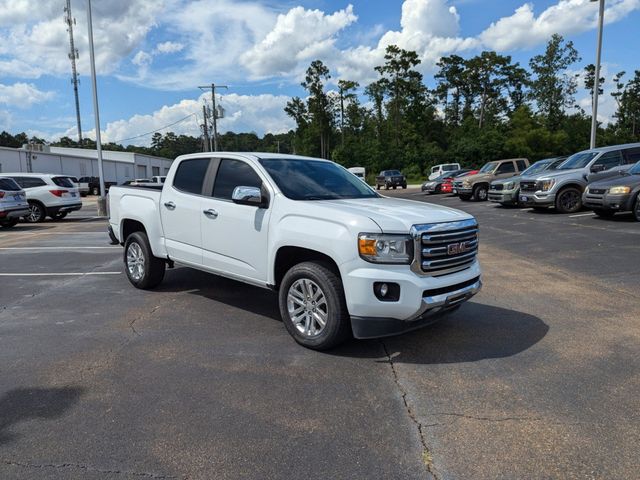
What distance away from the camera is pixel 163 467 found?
2.78 meters

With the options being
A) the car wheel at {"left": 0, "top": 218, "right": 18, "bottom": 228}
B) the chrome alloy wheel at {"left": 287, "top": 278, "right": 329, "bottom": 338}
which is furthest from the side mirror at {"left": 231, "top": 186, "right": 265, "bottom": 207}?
the car wheel at {"left": 0, "top": 218, "right": 18, "bottom": 228}

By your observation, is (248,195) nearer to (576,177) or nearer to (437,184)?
(576,177)

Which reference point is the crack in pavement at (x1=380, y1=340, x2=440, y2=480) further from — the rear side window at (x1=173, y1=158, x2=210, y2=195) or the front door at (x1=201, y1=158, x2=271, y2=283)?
the rear side window at (x1=173, y1=158, x2=210, y2=195)

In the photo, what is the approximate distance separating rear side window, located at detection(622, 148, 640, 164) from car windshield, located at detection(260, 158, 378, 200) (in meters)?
12.7

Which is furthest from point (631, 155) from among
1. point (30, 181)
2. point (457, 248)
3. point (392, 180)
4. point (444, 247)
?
point (392, 180)

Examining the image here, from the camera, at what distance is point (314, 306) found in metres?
4.50

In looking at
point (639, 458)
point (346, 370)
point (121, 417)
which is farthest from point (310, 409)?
point (639, 458)

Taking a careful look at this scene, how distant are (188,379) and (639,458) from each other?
10.2ft

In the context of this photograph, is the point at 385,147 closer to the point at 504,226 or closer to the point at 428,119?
the point at 428,119

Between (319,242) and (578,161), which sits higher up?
(578,161)

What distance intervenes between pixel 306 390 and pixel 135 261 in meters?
4.25

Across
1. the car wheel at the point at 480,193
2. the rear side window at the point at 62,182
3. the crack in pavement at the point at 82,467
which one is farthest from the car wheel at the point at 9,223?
the car wheel at the point at 480,193

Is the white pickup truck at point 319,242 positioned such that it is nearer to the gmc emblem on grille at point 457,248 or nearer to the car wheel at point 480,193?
the gmc emblem on grille at point 457,248

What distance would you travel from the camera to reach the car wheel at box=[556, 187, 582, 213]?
604 inches
